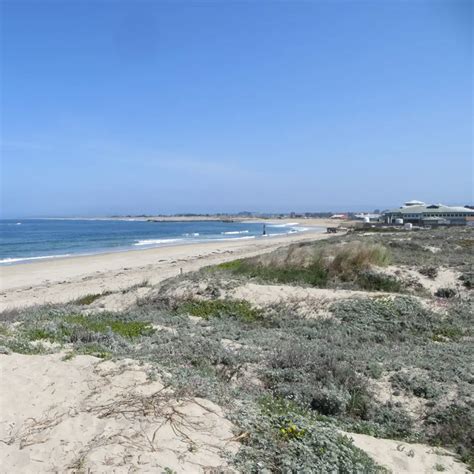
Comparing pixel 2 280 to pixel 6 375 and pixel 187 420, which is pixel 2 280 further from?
pixel 187 420

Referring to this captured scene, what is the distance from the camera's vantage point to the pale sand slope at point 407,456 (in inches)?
169

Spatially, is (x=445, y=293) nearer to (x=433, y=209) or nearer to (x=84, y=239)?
(x=84, y=239)

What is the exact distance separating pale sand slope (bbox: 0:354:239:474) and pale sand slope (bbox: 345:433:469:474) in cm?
158

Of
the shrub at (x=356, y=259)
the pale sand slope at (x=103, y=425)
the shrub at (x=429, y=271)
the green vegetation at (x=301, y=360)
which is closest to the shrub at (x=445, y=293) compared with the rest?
the green vegetation at (x=301, y=360)

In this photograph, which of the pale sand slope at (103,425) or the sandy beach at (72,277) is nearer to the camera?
the pale sand slope at (103,425)

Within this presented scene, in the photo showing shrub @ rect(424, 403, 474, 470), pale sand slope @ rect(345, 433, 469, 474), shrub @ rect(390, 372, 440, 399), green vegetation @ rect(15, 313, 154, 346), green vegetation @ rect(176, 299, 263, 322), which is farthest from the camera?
green vegetation @ rect(176, 299, 263, 322)

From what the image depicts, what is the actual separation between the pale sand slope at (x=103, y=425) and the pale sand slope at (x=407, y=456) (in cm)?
158

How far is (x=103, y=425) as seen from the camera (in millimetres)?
4227

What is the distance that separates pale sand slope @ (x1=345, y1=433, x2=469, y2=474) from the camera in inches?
169

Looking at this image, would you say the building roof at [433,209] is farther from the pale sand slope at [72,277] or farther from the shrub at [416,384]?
the shrub at [416,384]

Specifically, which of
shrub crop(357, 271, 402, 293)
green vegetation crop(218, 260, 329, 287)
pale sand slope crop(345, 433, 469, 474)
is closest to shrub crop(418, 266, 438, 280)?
shrub crop(357, 271, 402, 293)

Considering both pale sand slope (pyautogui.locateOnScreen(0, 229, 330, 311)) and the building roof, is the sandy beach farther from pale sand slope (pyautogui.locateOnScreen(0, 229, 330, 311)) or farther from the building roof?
the building roof

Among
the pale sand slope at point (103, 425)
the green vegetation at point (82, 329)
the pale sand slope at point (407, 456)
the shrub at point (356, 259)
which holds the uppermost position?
the shrub at point (356, 259)

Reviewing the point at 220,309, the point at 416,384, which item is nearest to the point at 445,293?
the point at 220,309
